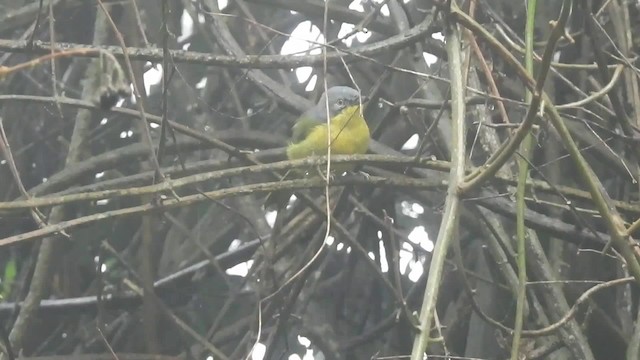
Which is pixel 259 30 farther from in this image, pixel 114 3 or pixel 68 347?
pixel 68 347

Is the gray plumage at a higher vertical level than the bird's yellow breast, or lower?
higher

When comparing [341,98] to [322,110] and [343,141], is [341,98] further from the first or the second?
[322,110]

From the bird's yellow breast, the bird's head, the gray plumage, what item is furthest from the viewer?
the bird's head

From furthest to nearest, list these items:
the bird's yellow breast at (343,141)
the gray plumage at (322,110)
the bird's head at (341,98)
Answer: the bird's head at (341,98) → the bird's yellow breast at (343,141) → the gray plumage at (322,110)

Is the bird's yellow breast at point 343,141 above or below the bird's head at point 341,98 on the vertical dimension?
below

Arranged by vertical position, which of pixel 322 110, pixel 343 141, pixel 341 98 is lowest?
pixel 343 141

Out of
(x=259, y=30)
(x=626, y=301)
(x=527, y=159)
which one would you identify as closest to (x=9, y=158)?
(x=527, y=159)

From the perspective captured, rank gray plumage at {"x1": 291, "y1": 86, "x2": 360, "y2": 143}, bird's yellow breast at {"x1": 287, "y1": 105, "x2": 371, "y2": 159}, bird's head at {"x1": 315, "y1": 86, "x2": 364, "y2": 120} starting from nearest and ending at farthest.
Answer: gray plumage at {"x1": 291, "y1": 86, "x2": 360, "y2": 143} → bird's yellow breast at {"x1": 287, "y1": 105, "x2": 371, "y2": 159} → bird's head at {"x1": 315, "y1": 86, "x2": 364, "y2": 120}

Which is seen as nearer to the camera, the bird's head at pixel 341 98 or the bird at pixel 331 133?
the bird at pixel 331 133

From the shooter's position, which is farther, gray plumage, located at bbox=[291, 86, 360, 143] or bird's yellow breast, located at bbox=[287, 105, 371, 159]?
bird's yellow breast, located at bbox=[287, 105, 371, 159]

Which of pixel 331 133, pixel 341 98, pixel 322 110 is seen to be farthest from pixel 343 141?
pixel 322 110

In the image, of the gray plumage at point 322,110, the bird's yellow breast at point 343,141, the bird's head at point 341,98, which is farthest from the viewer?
the bird's head at point 341,98

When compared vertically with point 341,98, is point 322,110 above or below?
above

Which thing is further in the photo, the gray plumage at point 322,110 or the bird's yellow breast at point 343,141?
the bird's yellow breast at point 343,141
